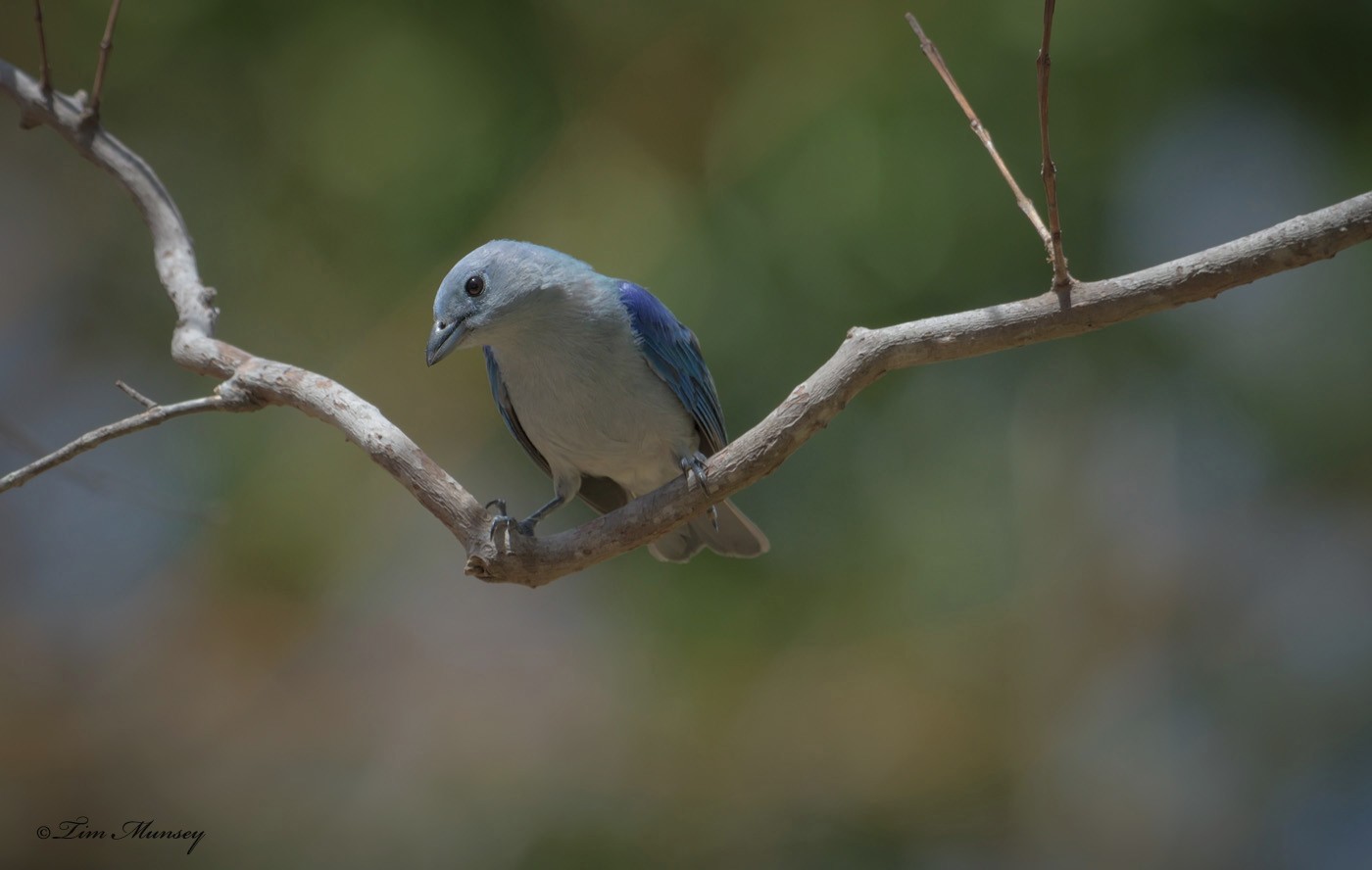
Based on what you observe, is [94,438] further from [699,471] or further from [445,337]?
[699,471]

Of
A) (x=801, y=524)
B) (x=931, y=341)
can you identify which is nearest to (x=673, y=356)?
(x=931, y=341)

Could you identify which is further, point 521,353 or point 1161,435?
point 1161,435

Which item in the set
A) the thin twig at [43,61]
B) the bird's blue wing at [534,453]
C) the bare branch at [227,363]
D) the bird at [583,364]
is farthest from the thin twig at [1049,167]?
the thin twig at [43,61]

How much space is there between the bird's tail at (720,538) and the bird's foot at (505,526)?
66 centimetres

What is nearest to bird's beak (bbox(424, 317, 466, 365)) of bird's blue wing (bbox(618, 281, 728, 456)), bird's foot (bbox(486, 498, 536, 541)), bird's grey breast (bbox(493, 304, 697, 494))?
bird's grey breast (bbox(493, 304, 697, 494))

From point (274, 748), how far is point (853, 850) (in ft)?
10.6

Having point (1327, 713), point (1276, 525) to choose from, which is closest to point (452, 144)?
point (1276, 525)

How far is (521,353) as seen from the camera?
12.6 ft

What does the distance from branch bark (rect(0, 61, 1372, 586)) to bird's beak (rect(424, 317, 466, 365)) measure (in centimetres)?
33

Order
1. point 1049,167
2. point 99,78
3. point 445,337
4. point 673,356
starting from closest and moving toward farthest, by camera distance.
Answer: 1. point 1049,167
2. point 445,337
3. point 99,78
4. point 673,356

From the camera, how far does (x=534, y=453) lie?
4.39 m

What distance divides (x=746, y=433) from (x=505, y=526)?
26.1 inches

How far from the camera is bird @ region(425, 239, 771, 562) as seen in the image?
362 centimetres

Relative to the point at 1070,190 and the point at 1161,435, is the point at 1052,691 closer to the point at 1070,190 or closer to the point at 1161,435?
the point at 1161,435
